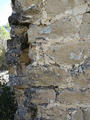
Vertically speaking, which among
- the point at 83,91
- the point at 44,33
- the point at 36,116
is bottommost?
the point at 36,116

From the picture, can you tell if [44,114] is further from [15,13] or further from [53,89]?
[15,13]

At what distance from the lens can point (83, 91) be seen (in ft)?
5.54

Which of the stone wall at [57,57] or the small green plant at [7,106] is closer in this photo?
the stone wall at [57,57]

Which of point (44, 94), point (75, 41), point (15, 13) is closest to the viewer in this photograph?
point (75, 41)

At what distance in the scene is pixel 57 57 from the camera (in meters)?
1.74

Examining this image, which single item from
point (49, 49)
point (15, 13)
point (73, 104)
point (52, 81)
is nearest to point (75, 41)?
point (49, 49)

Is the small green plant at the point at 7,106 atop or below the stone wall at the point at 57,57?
below

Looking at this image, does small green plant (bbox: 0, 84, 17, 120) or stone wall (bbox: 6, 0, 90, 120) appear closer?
stone wall (bbox: 6, 0, 90, 120)

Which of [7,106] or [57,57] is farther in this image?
[7,106]

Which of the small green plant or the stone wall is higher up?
the stone wall

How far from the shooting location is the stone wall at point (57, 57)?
168 cm

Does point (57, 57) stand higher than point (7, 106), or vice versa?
point (57, 57)

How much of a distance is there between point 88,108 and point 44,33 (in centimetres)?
79

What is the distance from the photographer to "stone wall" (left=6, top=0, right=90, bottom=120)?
5.50ft
